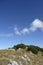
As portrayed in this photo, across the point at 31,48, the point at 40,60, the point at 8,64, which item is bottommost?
the point at 8,64

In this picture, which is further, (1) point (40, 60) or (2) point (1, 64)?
(1) point (40, 60)

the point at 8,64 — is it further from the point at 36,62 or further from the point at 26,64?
the point at 36,62

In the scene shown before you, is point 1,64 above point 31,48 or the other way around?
the other way around

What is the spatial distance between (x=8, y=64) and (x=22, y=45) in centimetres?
1958

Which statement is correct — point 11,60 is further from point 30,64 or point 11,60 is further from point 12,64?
point 30,64

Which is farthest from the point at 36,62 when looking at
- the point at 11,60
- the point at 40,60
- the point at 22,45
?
the point at 22,45

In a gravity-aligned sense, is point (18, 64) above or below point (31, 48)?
below

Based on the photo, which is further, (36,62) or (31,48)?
(31,48)

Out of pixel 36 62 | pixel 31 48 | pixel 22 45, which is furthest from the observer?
pixel 22 45

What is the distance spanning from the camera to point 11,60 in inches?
1172

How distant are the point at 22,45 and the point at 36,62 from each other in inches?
514

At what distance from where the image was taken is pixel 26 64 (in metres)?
31.7

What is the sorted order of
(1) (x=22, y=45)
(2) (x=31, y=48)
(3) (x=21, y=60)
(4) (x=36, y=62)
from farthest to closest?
1. (1) (x=22, y=45)
2. (2) (x=31, y=48)
3. (4) (x=36, y=62)
4. (3) (x=21, y=60)

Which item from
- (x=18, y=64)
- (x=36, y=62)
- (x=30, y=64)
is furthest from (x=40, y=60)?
(x=18, y=64)
